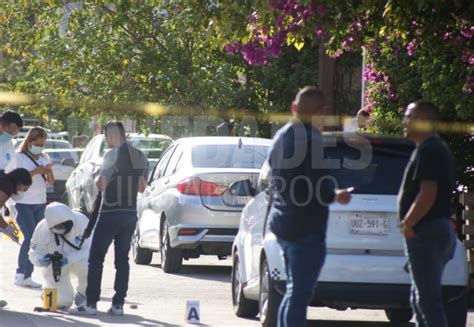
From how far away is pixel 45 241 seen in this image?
1223 cm

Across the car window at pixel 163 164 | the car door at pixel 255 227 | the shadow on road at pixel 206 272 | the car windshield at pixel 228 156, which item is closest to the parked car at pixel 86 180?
the car window at pixel 163 164

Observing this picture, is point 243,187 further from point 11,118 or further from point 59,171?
point 59,171

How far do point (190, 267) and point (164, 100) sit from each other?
1345 centimetres

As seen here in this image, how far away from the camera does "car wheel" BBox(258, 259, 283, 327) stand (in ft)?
32.9

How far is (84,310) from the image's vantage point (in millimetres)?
11906

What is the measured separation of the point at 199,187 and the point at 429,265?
24.7ft

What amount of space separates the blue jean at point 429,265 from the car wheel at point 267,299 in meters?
1.83

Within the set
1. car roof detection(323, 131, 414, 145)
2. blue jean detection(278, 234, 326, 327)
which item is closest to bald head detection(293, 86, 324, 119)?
blue jean detection(278, 234, 326, 327)

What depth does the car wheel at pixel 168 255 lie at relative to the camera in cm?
1608

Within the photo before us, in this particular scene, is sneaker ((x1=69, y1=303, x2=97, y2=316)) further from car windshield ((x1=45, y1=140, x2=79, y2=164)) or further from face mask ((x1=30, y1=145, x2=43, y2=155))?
car windshield ((x1=45, y1=140, x2=79, y2=164))

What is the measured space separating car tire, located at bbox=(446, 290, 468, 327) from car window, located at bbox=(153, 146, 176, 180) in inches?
289

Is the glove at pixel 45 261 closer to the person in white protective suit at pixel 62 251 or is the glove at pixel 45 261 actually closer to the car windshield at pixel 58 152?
the person in white protective suit at pixel 62 251

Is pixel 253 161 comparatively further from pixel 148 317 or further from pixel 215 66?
pixel 215 66

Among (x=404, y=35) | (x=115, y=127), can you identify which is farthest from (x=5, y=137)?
(x=404, y=35)
